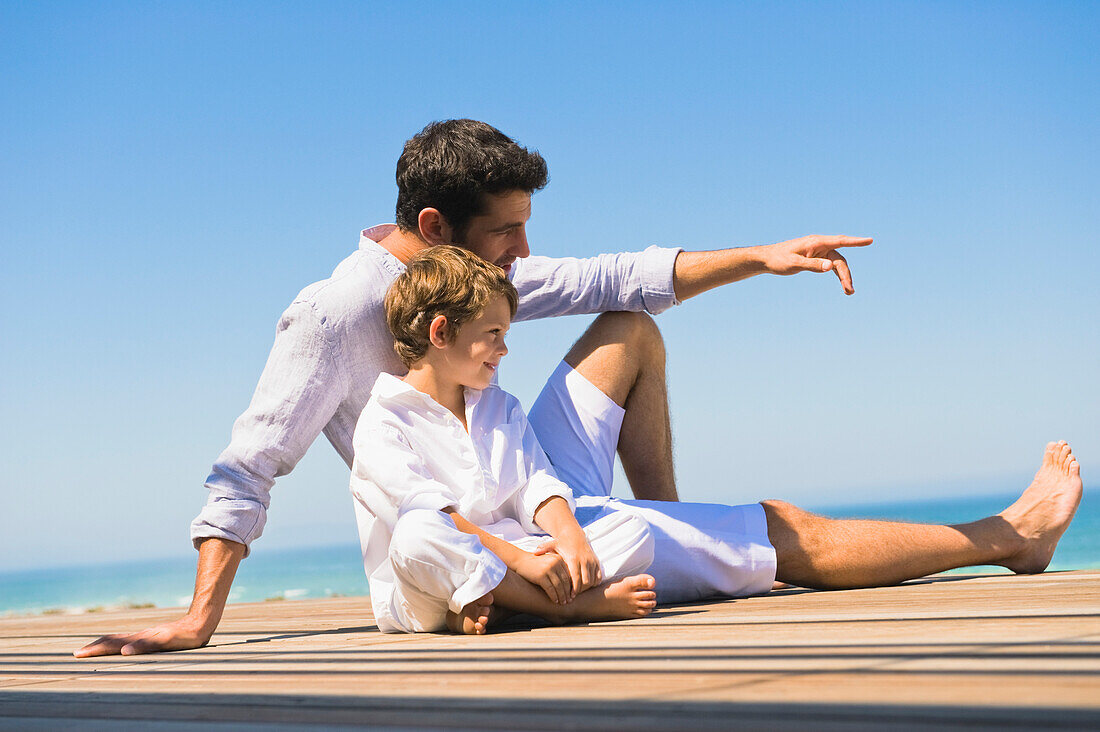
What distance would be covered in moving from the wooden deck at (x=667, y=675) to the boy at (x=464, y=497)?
9 cm

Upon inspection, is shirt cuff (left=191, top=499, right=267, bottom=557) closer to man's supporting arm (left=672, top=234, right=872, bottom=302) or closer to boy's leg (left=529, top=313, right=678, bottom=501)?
boy's leg (left=529, top=313, right=678, bottom=501)

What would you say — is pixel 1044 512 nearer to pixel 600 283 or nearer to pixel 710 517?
pixel 710 517

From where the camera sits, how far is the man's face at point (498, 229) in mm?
2730

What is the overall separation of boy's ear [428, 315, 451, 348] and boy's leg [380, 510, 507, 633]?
19.0 inches

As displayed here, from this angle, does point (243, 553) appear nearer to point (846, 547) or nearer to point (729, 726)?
point (846, 547)

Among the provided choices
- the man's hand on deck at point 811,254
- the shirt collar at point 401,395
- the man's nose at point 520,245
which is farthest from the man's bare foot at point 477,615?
the man's hand on deck at point 811,254

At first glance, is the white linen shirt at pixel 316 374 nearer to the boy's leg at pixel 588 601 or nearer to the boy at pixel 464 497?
the boy at pixel 464 497

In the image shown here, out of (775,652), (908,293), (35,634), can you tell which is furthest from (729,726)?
(908,293)

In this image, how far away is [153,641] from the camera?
7.11 ft

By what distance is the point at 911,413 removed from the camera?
52.9m

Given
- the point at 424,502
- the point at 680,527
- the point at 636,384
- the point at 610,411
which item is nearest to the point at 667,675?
the point at 424,502

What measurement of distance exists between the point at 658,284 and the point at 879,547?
903 mm

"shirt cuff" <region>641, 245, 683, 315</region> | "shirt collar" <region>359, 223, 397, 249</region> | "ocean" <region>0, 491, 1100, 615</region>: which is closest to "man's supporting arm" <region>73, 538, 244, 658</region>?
"shirt collar" <region>359, 223, 397, 249</region>

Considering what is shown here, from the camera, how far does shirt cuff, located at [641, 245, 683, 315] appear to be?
9.36ft
